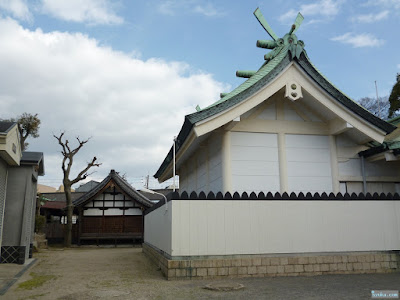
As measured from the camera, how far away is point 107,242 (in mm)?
25797

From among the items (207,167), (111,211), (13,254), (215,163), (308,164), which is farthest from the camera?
(111,211)

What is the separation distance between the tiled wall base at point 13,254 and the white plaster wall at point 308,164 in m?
9.01

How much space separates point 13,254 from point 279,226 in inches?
351

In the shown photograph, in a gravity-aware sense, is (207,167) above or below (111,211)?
above

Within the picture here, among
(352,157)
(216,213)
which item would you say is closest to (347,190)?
(352,157)

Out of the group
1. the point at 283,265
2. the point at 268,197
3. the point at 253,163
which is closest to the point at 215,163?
the point at 253,163

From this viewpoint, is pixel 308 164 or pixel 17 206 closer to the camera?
pixel 308 164

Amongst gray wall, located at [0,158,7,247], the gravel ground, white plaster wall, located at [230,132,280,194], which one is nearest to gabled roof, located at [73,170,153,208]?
gray wall, located at [0,158,7,247]

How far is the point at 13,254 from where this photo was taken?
469 inches

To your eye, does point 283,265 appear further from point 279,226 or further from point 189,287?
point 189,287

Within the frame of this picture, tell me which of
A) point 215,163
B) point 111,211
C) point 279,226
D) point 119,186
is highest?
point 119,186

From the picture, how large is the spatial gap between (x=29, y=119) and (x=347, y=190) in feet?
86.7

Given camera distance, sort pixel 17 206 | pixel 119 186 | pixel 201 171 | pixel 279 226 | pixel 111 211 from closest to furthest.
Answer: pixel 279 226 < pixel 17 206 < pixel 201 171 < pixel 119 186 < pixel 111 211

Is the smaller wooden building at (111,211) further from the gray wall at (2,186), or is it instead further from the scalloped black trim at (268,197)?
the scalloped black trim at (268,197)
